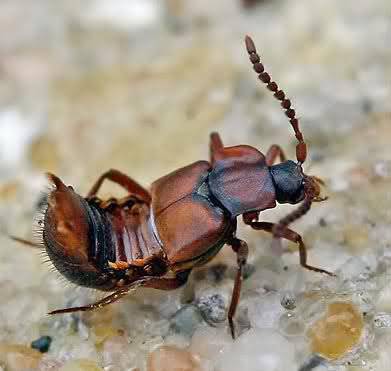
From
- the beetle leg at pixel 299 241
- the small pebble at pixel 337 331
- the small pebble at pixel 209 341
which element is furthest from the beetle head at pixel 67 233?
the small pebble at pixel 337 331

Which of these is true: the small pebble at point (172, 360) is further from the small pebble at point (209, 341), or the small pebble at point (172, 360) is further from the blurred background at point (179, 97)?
the blurred background at point (179, 97)

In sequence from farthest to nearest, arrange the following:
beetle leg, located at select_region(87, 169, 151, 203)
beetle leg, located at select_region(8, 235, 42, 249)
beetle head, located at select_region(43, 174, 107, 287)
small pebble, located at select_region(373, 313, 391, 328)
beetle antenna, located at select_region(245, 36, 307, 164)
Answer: beetle leg, located at select_region(8, 235, 42, 249), beetle leg, located at select_region(87, 169, 151, 203), beetle antenna, located at select_region(245, 36, 307, 164), small pebble, located at select_region(373, 313, 391, 328), beetle head, located at select_region(43, 174, 107, 287)

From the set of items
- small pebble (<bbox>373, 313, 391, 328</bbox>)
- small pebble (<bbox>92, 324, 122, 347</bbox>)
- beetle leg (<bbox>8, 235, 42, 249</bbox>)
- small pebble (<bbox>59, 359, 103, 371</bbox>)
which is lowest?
small pebble (<bbox>59, 359, 103, 371</bbox>)

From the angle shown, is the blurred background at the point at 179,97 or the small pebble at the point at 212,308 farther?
the blurred background at the point at 179,97

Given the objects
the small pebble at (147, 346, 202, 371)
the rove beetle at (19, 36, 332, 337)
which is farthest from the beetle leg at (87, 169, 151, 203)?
the small pebble at (147, 346, 202, 371)

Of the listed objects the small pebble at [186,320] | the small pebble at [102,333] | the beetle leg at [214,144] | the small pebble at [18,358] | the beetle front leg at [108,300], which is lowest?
the small pebble at [18,358]

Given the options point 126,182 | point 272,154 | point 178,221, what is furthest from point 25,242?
point 272,154

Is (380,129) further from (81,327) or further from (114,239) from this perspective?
(81,327)

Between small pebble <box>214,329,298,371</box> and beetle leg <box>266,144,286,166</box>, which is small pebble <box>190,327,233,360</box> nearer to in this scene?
small pebble <box>214,329,298,371</box>
